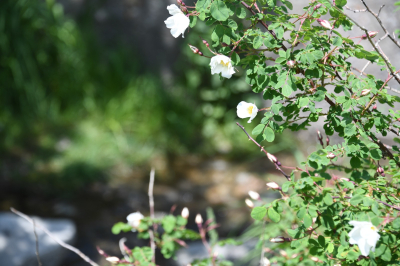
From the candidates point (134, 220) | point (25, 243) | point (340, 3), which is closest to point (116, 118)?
point (25, 243)

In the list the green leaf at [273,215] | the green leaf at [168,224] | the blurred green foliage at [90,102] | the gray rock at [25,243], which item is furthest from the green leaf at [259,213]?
the blurred green foliage at [90,102]

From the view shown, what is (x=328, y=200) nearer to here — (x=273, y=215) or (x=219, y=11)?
(x=273, y=215)

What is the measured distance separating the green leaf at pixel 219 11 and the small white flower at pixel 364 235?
23.1 inches

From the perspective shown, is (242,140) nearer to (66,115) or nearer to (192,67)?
(192,67)

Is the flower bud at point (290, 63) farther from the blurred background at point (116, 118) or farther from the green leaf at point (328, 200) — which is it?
the blurred background at point (116, 118)

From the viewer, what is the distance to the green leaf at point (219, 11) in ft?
3.27

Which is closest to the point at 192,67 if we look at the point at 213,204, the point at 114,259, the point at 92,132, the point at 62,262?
the point at 92,132

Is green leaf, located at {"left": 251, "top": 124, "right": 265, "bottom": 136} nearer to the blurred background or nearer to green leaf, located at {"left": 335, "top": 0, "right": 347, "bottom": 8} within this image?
green leaf, located at {"left": 335, "top": 0, "right": 347, "bottom": 8}

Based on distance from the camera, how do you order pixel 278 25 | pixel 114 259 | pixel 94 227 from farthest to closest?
pixel 94 227 → pixel 114 259 → pixel 278 25

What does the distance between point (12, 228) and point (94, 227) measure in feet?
2.50

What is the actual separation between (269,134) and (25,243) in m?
1.97

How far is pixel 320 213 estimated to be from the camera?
111cm

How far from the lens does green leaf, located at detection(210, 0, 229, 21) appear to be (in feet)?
3.27

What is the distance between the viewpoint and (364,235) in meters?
0.89
